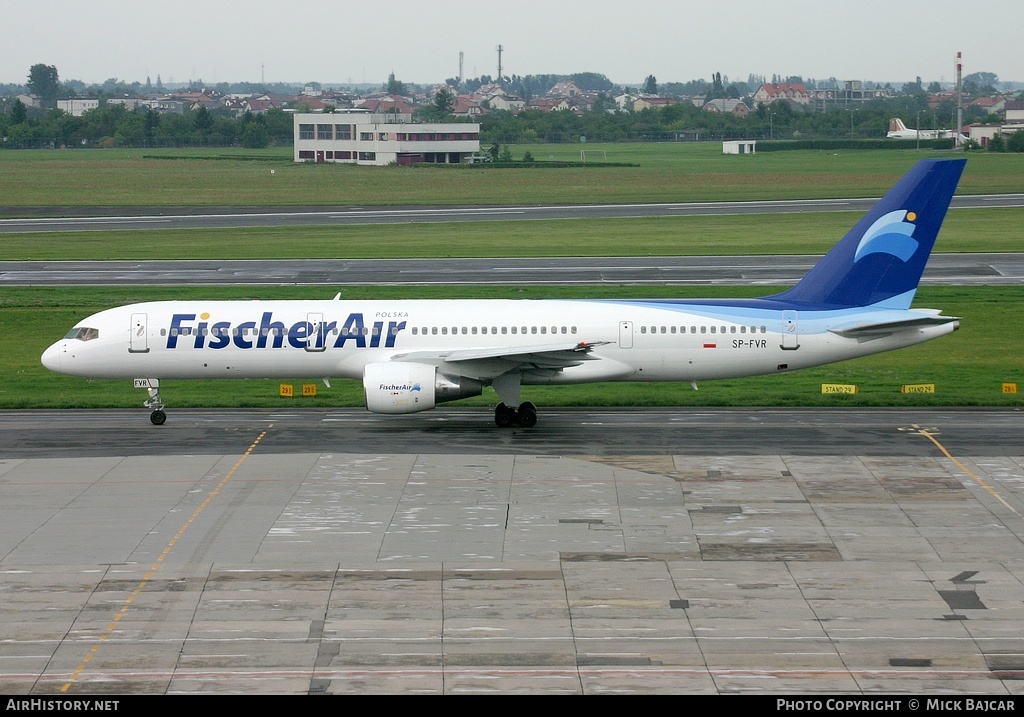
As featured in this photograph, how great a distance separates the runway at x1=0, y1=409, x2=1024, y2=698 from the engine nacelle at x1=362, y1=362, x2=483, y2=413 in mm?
1362

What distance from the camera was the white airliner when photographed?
141 ft

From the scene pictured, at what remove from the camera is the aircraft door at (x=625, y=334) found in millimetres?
43562

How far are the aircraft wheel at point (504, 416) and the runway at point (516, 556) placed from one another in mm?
1189

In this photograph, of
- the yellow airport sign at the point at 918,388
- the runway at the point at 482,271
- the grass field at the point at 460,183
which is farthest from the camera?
the grass field at the point at 460,183

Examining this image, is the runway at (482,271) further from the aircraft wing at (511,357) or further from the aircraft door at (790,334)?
the aircraft wing at (511,357)

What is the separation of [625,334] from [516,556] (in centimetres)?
1599

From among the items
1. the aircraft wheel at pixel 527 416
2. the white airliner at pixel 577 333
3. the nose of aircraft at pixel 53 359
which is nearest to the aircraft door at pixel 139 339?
the white airliner at pixel 577 333

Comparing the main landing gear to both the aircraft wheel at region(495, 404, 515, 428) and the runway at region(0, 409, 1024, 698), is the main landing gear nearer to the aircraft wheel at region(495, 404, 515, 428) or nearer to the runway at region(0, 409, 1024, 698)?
the aircraft wheel at region(495, 404, 515, 428)

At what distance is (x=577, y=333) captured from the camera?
43.6 meters

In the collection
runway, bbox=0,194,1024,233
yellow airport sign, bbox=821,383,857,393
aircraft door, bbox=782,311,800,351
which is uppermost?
aircraft door, bbox=782,311,800,351

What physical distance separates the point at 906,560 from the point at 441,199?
368 ft

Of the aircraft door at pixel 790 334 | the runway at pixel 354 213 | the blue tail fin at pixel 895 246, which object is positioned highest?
the blue tail fin at pixel 895 246

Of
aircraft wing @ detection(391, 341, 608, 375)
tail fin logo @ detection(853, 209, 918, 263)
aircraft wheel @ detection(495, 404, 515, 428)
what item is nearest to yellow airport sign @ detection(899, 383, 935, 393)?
tail fin logo @ detection(853, 209, 918, 263)

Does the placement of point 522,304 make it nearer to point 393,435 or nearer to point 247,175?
point 393,435
